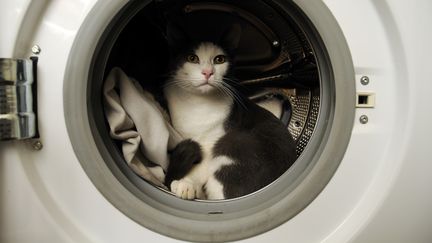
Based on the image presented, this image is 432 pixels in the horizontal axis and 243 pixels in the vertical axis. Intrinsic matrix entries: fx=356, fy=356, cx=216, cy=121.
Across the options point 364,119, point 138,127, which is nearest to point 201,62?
point 138,127

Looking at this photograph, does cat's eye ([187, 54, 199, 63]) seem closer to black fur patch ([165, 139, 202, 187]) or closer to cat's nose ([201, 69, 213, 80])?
cat's nose ([201, 69, 213, 80])

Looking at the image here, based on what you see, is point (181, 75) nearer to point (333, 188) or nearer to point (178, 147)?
point (178, 147)

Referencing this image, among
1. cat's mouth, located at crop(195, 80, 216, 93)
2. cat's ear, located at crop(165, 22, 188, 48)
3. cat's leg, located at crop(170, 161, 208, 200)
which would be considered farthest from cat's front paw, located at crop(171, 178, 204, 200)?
cat's ear, located at crop(165, 22, 188, 48)

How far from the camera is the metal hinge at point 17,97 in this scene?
68cm

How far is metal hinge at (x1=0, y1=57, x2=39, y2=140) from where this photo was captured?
676 mm

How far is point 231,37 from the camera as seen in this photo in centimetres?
109

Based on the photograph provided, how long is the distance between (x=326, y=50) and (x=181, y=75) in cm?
46

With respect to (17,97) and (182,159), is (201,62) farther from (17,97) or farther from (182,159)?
(17,97)

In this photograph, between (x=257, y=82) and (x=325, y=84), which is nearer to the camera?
(x=325, y=84)

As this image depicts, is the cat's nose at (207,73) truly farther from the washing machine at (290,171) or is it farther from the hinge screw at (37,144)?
the hinge screw at (37,144)

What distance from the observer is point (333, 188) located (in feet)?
2.47

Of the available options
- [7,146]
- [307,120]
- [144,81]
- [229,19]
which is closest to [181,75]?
[144,81]

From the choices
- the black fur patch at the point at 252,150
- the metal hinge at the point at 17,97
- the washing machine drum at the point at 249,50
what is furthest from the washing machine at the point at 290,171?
the washing machine drum at the point at 249,50

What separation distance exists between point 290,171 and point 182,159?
32cm
